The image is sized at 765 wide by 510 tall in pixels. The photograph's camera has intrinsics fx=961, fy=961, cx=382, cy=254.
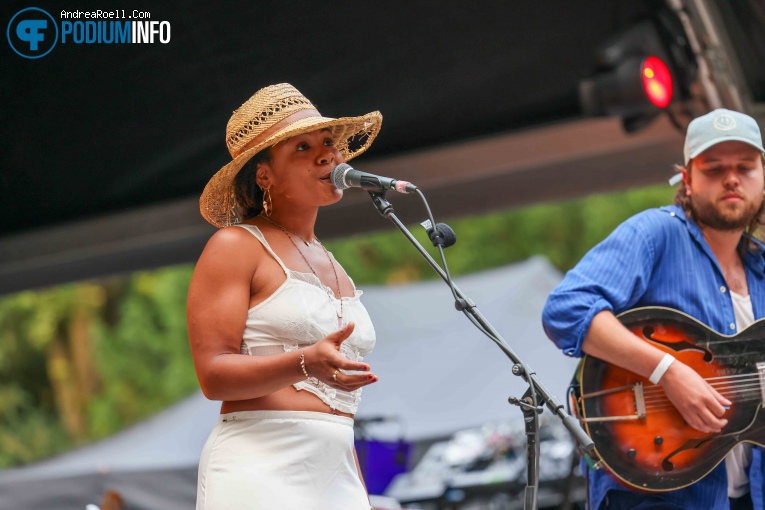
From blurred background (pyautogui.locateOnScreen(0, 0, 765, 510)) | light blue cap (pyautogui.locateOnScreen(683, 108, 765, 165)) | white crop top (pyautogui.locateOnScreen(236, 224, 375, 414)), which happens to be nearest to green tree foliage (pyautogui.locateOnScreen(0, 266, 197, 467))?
blurred background (pyautogui.locateOnScreen(0, 0, 765, 510))

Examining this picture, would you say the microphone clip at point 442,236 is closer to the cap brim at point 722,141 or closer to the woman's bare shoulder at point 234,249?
the woman's bare shoulder at point 234,249

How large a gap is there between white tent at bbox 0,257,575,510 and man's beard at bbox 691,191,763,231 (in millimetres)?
3180

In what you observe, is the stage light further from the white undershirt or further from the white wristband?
the white wristband

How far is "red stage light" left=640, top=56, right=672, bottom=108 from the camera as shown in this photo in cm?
474

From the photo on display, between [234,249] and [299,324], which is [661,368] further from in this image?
[234,249]

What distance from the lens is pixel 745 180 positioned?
334 centimetres

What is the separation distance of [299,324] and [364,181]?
424 millimetres

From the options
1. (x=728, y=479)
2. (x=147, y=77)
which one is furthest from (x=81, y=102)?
(x=728, y=479)

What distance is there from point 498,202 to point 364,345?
3081 millimetres

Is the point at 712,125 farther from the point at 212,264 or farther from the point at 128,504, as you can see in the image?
the point at 128,504


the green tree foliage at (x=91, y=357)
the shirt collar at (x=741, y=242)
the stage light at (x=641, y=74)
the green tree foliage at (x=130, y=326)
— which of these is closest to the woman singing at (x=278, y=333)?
the shirt collar at (x=741, y=242)

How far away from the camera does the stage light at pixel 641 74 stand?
15.5 ft

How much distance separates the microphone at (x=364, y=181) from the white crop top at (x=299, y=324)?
0.27 metres
